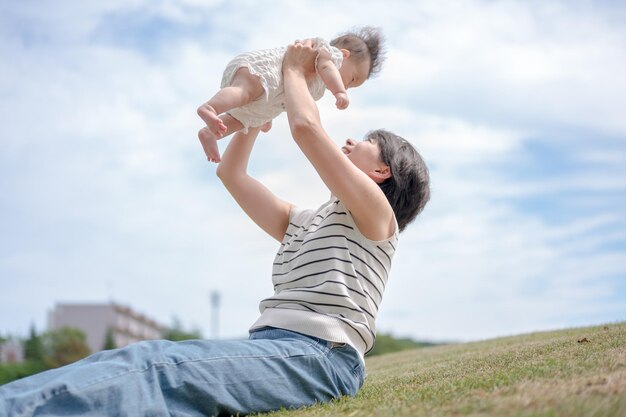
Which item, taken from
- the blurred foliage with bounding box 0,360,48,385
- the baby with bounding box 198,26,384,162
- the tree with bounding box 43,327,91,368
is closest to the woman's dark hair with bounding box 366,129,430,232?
the baby with bounding box 198,26,384,162

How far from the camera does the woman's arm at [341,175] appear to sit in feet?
10.0

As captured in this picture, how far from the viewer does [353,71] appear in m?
4.32

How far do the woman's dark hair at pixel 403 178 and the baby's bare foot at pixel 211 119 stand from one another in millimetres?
743

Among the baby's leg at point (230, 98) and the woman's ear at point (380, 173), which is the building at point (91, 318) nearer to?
the baby's leg at point (230, 98)

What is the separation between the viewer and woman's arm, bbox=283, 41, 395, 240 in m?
3.06

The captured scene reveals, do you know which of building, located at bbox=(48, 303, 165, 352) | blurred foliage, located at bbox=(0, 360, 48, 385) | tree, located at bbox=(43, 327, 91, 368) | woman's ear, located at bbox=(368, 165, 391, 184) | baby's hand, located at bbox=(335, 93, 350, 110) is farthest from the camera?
building, located at bbox=(48, 303, 165, 352)

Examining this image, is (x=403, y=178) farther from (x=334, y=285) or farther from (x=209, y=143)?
(x=209, y=143)

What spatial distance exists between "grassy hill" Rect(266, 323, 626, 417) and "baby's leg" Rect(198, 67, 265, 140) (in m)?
1.47

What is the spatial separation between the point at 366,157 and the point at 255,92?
807 millimetres

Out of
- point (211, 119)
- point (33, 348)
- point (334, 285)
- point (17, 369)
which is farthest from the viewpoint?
point (33, 348)

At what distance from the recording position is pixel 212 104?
3.68 m

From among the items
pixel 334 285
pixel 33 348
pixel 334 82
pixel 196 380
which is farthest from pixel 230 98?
pixel 33 348

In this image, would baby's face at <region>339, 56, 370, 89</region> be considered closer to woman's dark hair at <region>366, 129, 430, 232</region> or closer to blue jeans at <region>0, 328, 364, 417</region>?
woman's dark hair at <region>366, 129, 430, 232</region>

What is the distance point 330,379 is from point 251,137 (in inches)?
60.8
